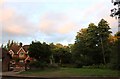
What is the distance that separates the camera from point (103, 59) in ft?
211

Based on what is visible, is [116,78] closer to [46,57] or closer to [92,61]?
[46,57]

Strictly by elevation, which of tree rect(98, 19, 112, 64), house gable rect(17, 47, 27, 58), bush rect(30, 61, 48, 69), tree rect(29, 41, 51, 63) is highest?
tree rect(98, 19, 112, 64)

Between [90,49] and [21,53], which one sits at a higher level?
[21,53]

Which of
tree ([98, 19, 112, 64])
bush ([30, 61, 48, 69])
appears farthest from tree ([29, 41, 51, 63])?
tree ([98, 19, 112, 64])

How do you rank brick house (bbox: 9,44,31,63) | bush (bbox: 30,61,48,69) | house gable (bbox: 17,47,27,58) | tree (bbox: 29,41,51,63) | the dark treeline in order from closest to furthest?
1. bush (bbox: 30,61,48,69)
2. tree (bbox: 29,41,51,63)
3. the dark treeline
4. brick house (bbox: 9,44,31,63)
5. house gable (bbox: 17,47,27,58)

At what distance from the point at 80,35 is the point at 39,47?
3123cm

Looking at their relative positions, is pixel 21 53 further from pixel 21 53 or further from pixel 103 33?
Answer: pixel 103 33

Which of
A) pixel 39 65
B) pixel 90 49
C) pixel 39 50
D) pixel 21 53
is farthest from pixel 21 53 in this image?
pixel 39 65

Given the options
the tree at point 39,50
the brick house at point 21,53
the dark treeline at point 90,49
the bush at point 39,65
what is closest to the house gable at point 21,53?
the brick house at point 21,53

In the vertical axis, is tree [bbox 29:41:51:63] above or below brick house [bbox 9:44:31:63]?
below

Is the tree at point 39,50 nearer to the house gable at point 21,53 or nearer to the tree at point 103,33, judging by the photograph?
the tree at point 103,33

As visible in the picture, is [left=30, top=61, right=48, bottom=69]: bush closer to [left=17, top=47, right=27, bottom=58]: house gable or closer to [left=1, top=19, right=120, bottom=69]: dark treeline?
[left=1, top=19, right=120, bottom=69]: dark treeline

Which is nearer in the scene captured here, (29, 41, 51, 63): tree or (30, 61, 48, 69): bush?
(30, 61, 48, 69): bush

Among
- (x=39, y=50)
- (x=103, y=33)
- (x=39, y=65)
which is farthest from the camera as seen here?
(x=103, y=33)
